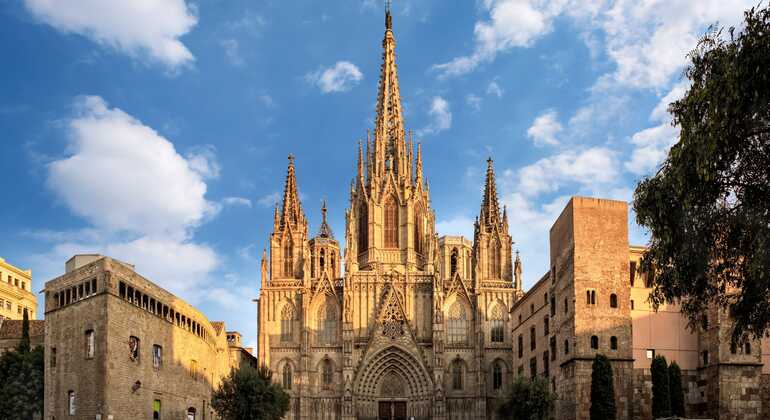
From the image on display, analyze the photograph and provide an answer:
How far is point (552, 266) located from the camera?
5238cm

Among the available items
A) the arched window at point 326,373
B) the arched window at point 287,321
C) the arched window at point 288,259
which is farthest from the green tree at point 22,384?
the arched window at point 288,259

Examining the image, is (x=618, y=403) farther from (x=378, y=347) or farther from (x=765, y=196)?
(x=378, y=347)

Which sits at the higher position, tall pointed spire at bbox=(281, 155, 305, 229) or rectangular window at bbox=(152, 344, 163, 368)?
tall pointed spire at bbox=(281, 155, 305, 229)

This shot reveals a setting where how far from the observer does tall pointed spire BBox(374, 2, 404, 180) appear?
269ft

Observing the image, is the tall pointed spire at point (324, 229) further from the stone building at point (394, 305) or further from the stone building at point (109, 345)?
the stone building at point (109, 345)

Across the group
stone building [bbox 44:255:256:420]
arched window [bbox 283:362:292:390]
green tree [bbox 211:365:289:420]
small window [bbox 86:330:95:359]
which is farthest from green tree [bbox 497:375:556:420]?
arched window [bbox 283:362:292:390]

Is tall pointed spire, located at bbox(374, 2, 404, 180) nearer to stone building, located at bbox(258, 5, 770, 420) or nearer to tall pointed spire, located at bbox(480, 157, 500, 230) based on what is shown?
stone building, located at bbox(258, 5, 770, 420)

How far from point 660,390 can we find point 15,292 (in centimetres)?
6288

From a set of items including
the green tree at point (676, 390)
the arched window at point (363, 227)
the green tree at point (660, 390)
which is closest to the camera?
the green tree at point (660, 390)

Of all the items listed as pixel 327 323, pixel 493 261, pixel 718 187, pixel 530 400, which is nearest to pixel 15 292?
pixel 327 323

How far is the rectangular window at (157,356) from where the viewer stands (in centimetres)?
4747

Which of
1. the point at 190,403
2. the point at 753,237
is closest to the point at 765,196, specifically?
the point at 753,237

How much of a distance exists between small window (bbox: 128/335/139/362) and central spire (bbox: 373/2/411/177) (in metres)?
38.8

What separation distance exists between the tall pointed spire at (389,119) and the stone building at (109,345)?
3432cm
